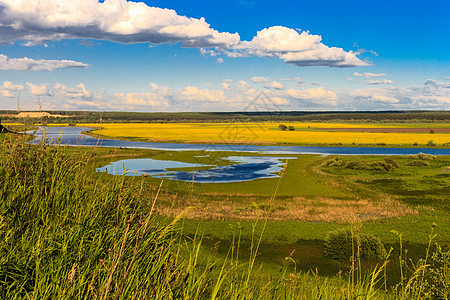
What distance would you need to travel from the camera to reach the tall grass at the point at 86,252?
3.29 m

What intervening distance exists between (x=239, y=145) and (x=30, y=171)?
8101 cm

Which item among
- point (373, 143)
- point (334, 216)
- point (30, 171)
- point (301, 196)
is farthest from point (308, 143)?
point (30, 171)

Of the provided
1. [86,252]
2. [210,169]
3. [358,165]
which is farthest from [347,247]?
[358,165]

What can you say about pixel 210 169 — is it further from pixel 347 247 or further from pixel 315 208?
pixel 347 247

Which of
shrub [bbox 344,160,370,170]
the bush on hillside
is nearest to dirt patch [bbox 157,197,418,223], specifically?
the bush on hillside

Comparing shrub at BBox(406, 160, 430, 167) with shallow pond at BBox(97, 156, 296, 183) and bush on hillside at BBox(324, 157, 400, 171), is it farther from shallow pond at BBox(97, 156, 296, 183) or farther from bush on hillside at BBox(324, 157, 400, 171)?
shallow pond at BBox(97, 156, 296, 183)

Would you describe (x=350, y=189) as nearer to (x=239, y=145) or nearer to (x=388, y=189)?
(x=388, y=189)

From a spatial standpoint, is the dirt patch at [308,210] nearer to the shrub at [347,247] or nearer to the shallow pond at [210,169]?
the shrub at [347,247]

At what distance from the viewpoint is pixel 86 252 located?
13.0 feet

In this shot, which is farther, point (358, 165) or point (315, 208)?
point (358, 165)

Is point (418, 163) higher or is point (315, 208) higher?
point (418, 163)

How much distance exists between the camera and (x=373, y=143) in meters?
84.9

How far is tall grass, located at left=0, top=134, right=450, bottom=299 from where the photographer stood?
329cm

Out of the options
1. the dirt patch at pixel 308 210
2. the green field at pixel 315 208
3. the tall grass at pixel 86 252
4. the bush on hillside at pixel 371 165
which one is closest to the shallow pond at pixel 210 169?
the green field at pixel 315 208
